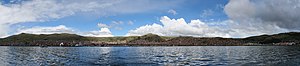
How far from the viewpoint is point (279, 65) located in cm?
6538

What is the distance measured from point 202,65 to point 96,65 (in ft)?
75.5

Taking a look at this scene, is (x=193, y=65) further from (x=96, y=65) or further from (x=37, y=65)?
(x=37, y=65)

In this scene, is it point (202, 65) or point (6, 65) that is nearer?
point (202, 65)

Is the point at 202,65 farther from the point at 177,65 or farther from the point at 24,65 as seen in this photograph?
the point at 24,65

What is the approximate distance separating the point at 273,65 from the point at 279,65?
1.13 meters

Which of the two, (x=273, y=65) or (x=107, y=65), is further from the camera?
(x=107, y=65)

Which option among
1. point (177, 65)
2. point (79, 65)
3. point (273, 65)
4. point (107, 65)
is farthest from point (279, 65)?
point (79, 65)

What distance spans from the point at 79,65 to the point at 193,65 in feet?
→ 81.0

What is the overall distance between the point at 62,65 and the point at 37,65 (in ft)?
17.3

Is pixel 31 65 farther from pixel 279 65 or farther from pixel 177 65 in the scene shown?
pixel 279 65

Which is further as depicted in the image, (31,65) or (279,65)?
(31,65)

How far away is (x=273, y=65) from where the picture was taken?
65812 millimetres

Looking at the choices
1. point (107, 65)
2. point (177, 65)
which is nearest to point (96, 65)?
point (107, 65)

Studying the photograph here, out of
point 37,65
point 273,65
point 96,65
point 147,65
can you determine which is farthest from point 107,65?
point 273,65
